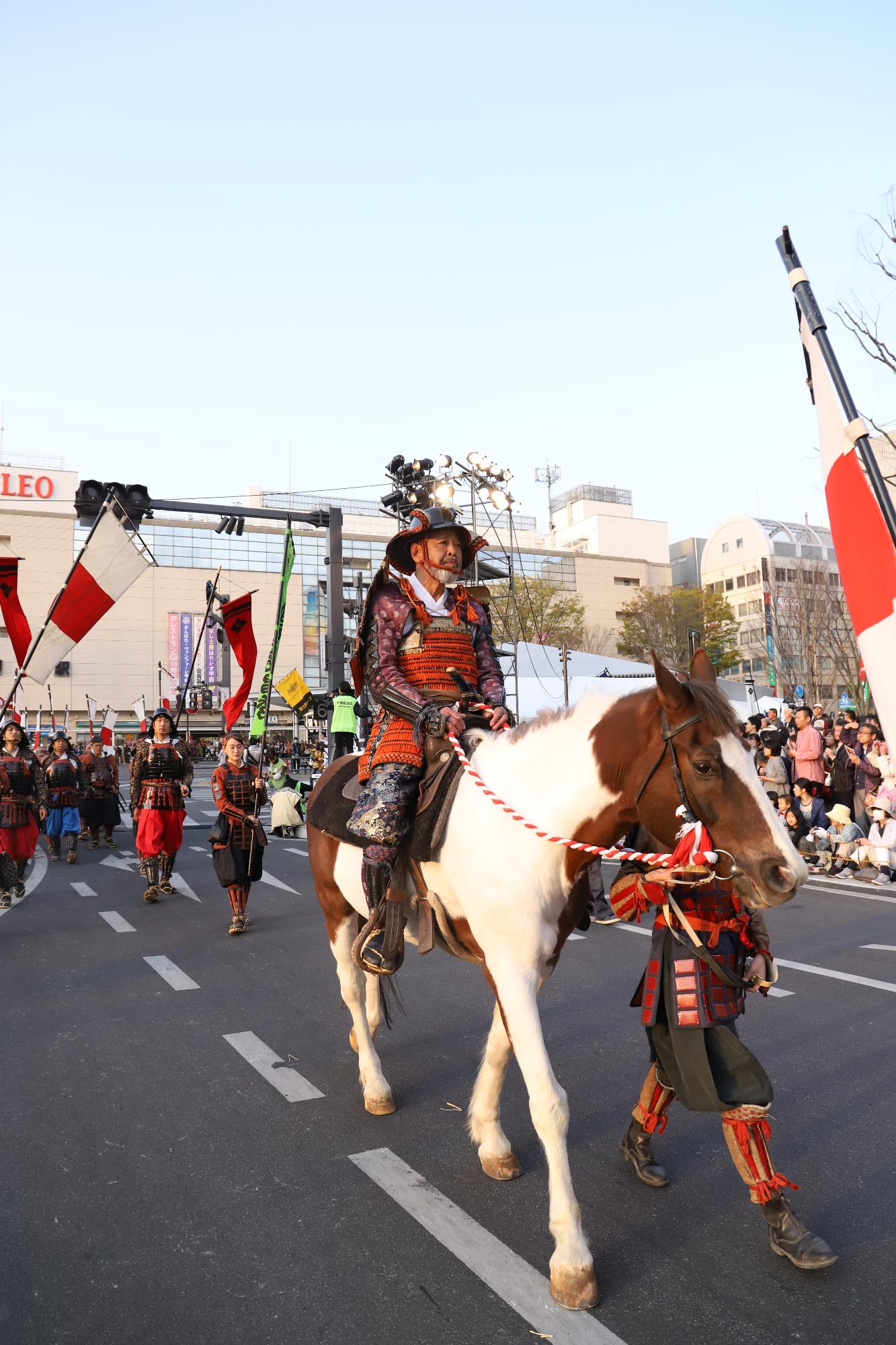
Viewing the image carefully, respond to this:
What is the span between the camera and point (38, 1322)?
9.56 ft

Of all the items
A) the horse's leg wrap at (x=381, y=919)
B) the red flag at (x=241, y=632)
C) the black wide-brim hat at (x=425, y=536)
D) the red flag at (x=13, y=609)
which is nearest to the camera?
the horse's leg wrap at (x=381, y=919)

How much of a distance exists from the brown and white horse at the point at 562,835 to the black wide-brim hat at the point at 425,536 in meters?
1.11

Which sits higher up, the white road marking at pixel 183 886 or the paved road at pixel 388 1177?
Result: the paved road at pixel 388 1177

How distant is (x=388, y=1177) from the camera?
3.90 meters

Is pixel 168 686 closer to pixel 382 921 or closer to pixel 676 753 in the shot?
pixel 382 921

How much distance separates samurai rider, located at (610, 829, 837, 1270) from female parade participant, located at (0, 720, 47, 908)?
9782 millimetres

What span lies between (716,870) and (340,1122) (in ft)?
8.28

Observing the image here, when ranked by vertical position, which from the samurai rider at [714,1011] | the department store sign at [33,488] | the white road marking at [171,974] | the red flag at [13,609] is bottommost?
the white road marking at [171,974]

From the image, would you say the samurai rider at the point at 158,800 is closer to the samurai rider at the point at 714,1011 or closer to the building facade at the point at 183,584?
the samurai rider at the point at 714,1011

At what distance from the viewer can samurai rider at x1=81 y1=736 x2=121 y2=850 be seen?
18500mm

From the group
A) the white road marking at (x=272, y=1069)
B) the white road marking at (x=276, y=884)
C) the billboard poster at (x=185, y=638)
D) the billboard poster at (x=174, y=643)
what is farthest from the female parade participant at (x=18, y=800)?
the billboard poster at (x=174, y=643)

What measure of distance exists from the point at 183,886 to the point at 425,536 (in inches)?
391

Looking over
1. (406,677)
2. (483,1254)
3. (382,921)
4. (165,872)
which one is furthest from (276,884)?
(483,1254)

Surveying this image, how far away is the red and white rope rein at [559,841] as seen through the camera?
3217 millimetres
